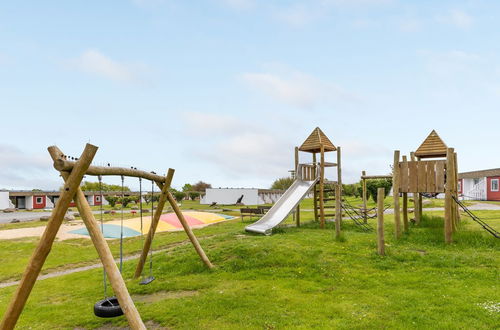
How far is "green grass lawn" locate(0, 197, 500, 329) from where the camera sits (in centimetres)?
669

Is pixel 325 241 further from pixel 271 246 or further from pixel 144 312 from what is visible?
pixel 144 312

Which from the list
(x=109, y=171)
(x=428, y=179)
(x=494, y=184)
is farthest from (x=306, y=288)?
(x=494, y=184)

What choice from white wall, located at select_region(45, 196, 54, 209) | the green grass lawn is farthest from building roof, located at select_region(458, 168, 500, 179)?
white wall, located at select_region(45, 196, 54, 209)

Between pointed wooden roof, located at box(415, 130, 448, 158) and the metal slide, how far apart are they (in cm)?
557

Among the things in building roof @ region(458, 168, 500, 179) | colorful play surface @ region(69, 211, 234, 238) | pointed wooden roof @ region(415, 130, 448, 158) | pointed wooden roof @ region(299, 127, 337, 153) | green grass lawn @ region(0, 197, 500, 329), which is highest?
pointed wooden roof @ region(299, 127, 337, 153)

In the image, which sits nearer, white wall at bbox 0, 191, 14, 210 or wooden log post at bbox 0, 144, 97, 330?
wooden log post at bbox 0, 144, 97, 330

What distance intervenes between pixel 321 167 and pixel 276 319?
43.1ft

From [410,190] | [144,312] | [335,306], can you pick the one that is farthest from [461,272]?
[144,312]

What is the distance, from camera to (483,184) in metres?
41.7

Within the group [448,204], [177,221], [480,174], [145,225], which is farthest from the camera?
[480,174]

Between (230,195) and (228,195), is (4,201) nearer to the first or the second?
(228,195)

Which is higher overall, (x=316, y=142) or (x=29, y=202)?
(x=316, y=142)

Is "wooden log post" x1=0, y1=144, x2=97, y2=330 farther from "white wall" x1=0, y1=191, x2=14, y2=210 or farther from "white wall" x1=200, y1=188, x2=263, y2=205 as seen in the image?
"white wall" x1=0, y1=191, x2=14, y2=210

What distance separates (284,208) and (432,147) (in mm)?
8300
